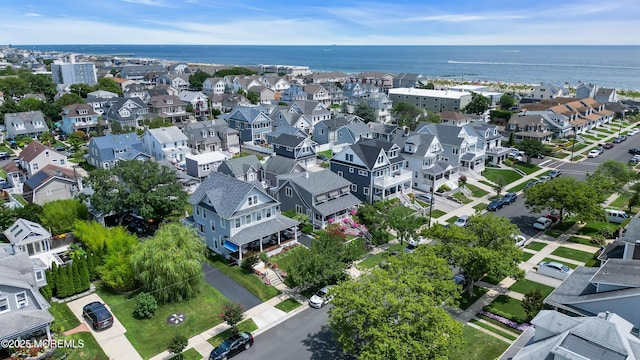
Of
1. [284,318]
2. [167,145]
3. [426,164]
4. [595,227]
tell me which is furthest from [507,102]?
[284,318]

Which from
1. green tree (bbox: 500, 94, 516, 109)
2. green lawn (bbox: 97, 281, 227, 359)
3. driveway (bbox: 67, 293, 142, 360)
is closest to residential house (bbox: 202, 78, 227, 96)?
green tree (bbox: 500, 94, 516, 109)

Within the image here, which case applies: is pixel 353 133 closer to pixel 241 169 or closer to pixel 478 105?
pixel 241 169

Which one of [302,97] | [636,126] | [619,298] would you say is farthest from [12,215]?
[636,126]

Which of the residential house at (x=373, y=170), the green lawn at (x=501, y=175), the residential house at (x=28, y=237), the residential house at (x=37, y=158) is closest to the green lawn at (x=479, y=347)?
the residential house at (x=373, y=170)

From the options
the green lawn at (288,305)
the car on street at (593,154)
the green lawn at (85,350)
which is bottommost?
the green lawn at (288,305)

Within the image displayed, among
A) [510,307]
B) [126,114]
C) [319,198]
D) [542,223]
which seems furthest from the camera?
[126,114]

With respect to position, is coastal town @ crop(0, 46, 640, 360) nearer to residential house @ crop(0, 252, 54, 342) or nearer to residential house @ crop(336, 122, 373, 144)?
residential house @ crop(0, 252, 54, 342)

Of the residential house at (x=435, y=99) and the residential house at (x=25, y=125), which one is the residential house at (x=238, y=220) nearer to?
the residential house at (x=25, y=125)
